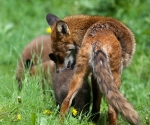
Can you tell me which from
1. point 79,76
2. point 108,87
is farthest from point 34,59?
point 108,87

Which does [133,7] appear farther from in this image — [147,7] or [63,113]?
[63,113]

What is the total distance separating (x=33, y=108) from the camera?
7398mm

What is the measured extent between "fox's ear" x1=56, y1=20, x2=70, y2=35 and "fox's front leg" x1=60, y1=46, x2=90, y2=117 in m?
0.82

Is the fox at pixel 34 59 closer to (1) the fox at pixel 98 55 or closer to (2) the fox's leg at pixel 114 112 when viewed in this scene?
(1) the fox at pixel 98 55

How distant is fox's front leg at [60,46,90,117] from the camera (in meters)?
6.85

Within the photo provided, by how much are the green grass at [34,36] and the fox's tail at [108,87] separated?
2.51 feet

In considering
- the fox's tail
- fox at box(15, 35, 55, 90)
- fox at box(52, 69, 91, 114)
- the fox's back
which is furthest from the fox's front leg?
fox at box(15, 35, 55, 90)

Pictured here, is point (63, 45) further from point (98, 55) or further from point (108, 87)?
point (108, 87)

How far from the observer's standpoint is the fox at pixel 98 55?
6.52m

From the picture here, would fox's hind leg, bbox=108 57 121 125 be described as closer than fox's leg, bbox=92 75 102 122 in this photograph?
Yes

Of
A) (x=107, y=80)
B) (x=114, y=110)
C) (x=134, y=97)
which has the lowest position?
(x=134, y=97)

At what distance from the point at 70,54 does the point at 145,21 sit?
14.5 ft

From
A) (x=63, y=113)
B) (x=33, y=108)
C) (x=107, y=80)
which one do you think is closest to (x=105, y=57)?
(x=107, y=80)

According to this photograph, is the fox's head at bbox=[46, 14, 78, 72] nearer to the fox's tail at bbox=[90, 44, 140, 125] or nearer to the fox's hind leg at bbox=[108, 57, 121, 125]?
the fox's tail at bbox=[90, 44, 140, 125]
